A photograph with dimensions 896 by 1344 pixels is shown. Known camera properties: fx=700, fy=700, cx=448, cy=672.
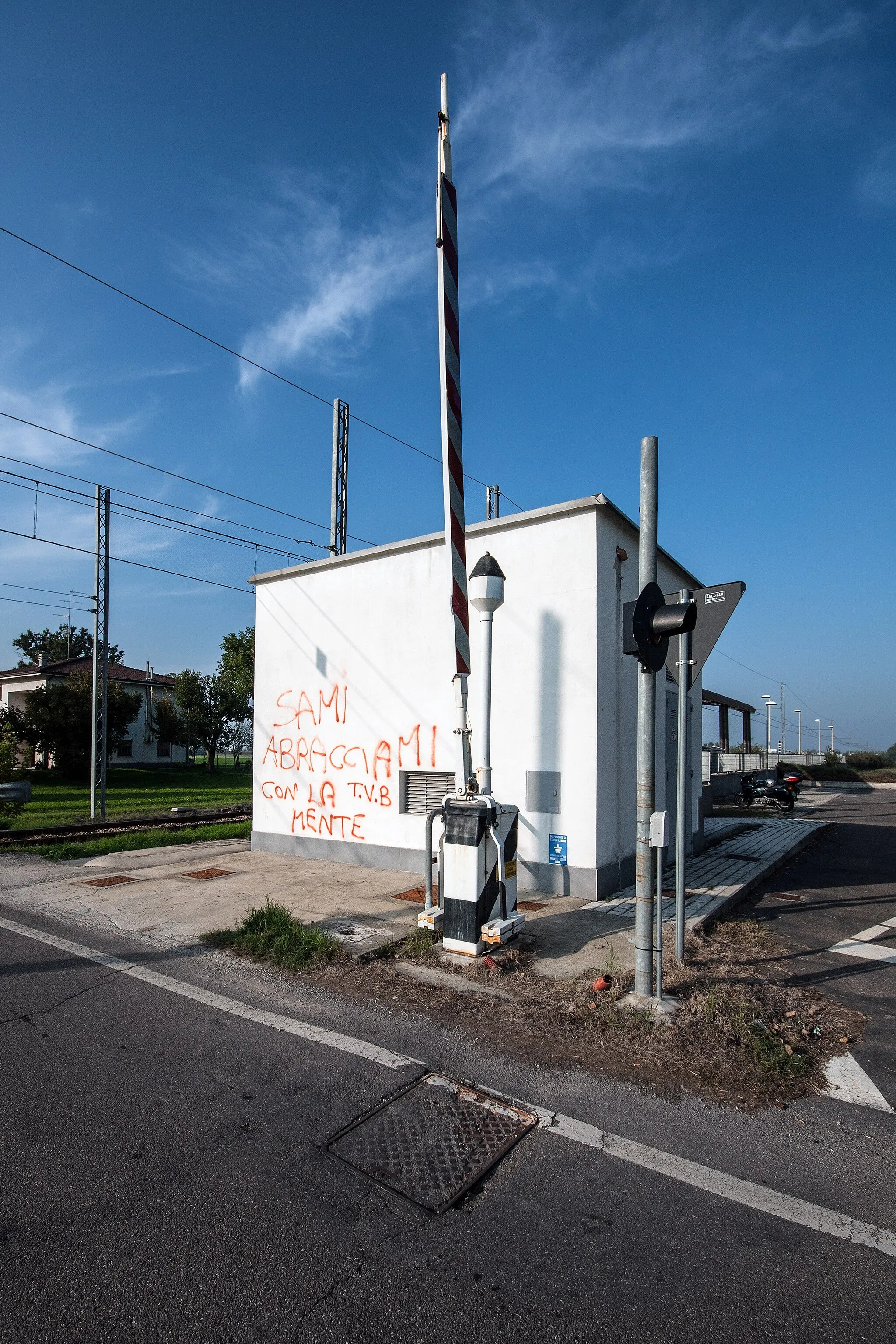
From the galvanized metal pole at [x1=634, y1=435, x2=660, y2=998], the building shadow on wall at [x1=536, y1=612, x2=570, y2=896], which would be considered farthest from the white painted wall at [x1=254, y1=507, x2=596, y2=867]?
the galvanized metal pole at [x1=634, y1=435, x2=660, y2=998]

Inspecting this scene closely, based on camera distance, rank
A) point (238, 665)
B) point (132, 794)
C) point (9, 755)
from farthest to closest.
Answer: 1. point (238, 665)
2. point (132, 794)
3. point (9, 755)

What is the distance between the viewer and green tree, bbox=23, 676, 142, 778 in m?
32.2

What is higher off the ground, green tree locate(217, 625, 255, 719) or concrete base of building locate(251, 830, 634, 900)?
green tree locate(217, 625, 255, 719)

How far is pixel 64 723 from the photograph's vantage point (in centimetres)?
3219

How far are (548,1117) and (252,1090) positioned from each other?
4.90 feet

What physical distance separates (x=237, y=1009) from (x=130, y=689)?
150 ft

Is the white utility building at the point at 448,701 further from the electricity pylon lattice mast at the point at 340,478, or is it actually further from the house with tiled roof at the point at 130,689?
the house with tiled roof at the point at 130,689

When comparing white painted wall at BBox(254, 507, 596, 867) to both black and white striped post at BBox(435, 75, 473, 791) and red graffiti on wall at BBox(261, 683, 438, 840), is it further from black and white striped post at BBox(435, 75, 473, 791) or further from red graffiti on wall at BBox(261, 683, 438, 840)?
black and white striped post at BBox(435, 75, 473, 791)

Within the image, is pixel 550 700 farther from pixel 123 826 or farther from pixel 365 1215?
pixel 123 826

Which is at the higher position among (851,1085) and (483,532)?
(483,532)

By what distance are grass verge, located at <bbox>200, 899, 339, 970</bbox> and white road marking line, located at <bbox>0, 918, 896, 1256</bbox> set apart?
2.58 ft

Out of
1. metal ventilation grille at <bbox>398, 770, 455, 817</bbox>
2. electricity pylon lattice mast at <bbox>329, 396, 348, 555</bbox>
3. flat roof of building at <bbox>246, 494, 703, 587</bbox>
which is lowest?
metal ventilation grille at <bbox>398, 770, 455, 817</bbox>

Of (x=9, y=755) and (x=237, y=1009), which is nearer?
(x=237, y=1009)

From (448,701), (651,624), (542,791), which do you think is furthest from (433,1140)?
(448,701)
